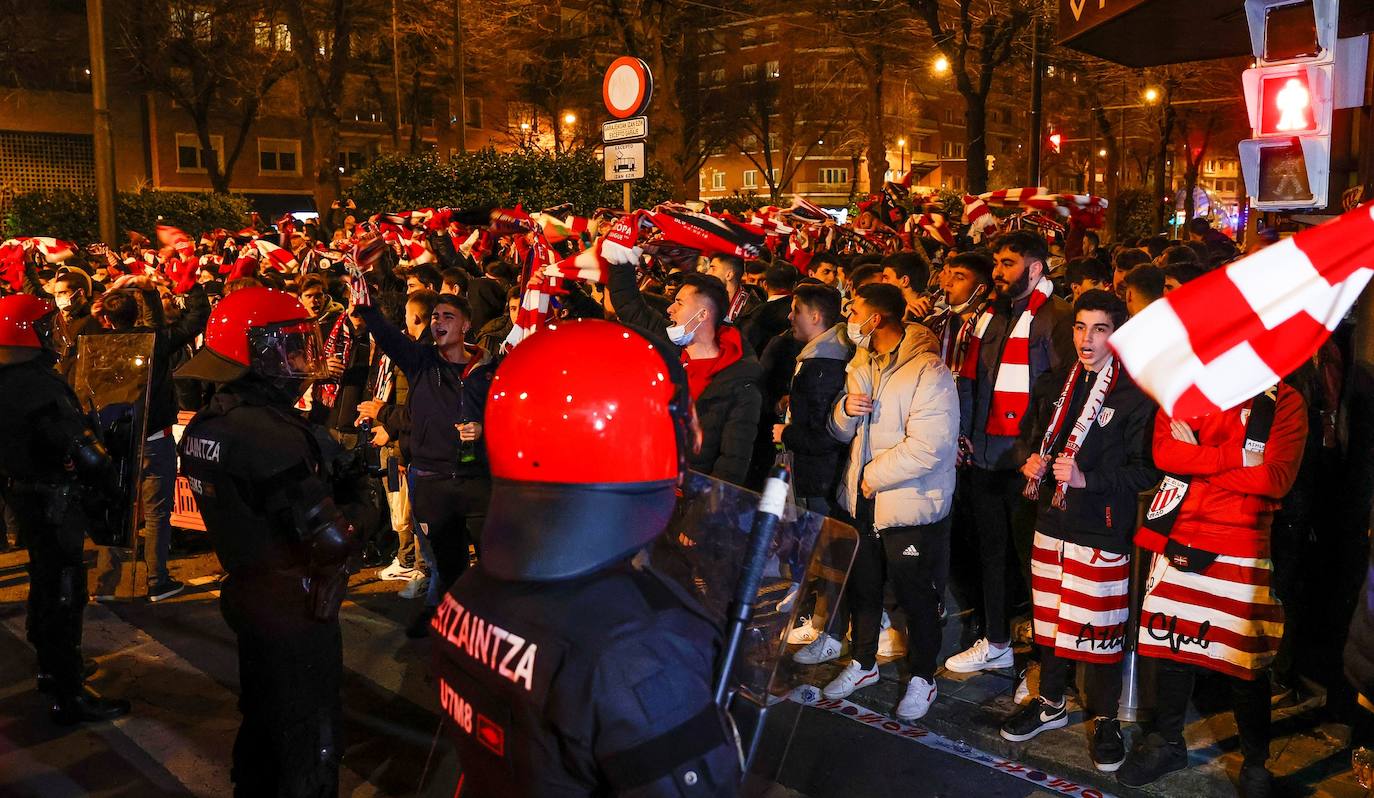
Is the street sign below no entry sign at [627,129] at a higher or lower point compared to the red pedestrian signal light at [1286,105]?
higher

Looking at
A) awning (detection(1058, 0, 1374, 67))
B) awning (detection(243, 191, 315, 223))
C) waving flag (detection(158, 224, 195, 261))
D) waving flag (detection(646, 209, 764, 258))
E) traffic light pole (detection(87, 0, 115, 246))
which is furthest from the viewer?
awning (detection(243, 191, 315, 223))

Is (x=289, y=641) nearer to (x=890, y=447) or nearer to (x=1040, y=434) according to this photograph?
(x=890, y=447)

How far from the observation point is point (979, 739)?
5082 millimetres

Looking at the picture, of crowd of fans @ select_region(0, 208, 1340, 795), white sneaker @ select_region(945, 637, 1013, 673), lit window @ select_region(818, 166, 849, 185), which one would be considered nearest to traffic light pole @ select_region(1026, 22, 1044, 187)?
crowd of fans @ select_region(0, 208, 1340, 795)

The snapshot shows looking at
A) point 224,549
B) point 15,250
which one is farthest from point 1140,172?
point 224,549

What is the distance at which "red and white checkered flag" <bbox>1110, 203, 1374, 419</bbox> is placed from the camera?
2.38 metres

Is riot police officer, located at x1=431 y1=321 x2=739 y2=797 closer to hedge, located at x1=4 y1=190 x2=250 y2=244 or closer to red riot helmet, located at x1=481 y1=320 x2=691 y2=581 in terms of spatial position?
red riot helmet, located at x1=481 y1=320 x2=691 y2=581

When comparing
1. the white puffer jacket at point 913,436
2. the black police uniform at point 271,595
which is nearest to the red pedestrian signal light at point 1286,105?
the white puffer jacket at point 913,436

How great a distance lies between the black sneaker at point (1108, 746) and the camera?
471 centimetres

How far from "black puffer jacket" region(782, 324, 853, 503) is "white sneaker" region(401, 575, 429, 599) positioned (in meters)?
2.85

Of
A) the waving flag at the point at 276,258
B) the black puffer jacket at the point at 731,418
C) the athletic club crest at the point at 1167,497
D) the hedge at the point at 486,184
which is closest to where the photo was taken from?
the athletic club crest at the point at 1167,497

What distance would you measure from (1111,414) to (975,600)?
203cm

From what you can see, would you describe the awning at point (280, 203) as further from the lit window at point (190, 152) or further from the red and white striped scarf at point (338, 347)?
the red and white striped scarf at point (338, 347)

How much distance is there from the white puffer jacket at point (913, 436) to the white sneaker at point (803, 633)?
105 inches
